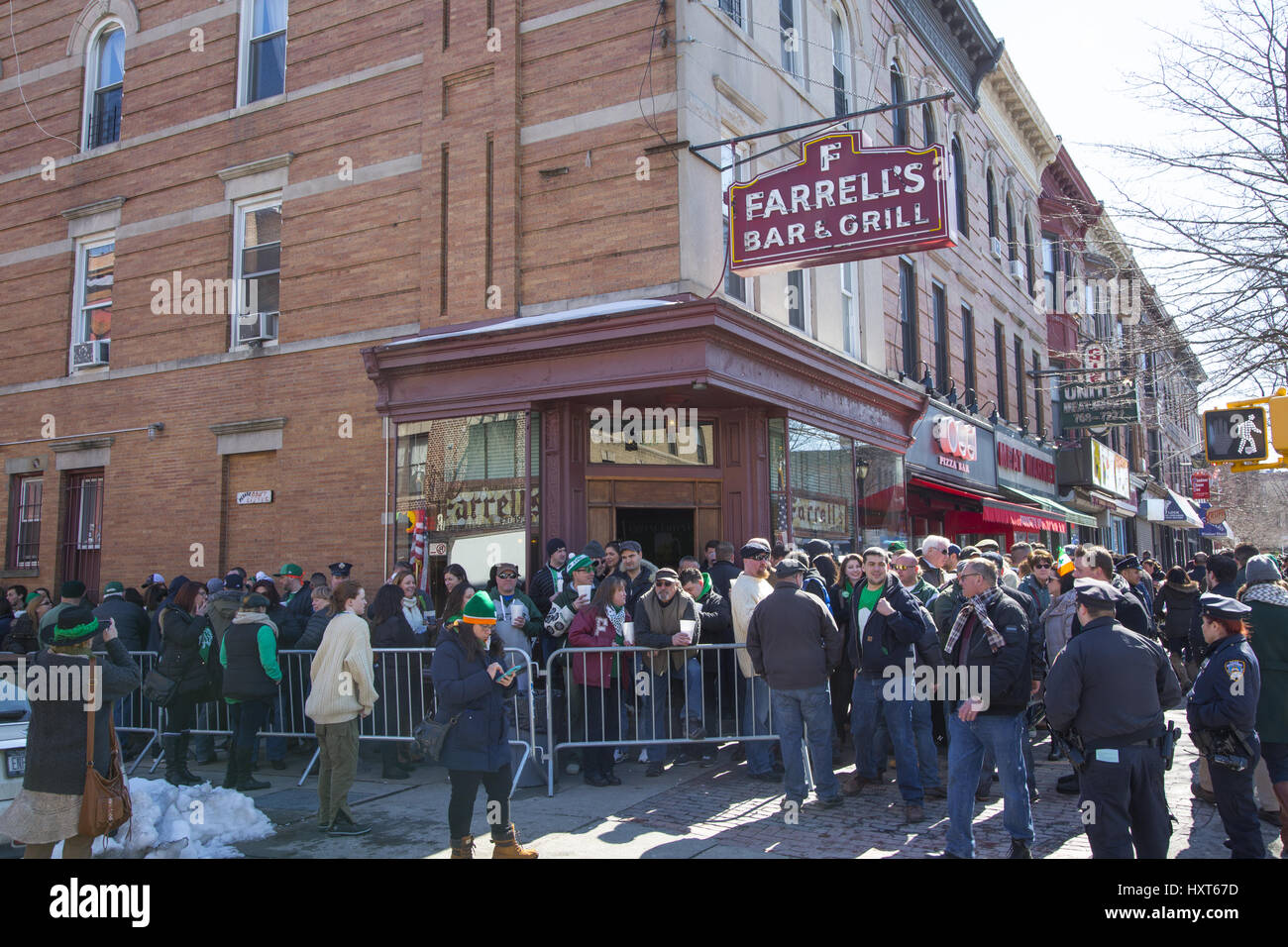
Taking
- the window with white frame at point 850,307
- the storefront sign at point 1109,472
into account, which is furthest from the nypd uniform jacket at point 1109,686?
the storefront sign at point 1109,472

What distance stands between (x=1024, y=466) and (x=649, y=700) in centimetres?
1831

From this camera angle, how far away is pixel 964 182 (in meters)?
21.3

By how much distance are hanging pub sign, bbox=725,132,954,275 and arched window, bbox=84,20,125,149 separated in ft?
38.8

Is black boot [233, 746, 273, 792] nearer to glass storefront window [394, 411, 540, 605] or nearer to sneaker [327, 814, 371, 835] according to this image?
sneaker [327, 814, 371, 835]

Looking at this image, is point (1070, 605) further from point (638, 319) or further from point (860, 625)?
point (638, 319)

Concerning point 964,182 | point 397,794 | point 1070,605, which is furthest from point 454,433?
point 964,182

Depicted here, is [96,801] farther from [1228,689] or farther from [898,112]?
[898,112]

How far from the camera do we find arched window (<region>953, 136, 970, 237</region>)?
21.0 metres

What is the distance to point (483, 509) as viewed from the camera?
12.3 m

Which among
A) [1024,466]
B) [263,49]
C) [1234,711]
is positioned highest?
[263,49]

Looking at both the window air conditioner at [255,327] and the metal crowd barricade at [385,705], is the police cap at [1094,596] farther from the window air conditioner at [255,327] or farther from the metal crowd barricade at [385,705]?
the window air conditioner at [255,327]

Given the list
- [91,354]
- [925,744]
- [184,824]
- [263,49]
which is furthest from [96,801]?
[263,49]

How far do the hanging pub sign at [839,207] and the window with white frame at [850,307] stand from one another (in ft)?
14.8

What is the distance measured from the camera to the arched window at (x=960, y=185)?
21.0m
